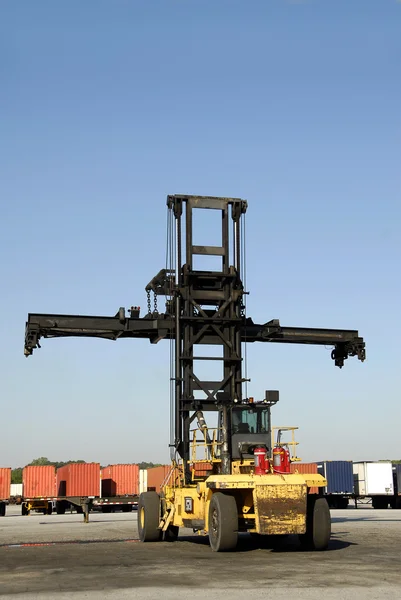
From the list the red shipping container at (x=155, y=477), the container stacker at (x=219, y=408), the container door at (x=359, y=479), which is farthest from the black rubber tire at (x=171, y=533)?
the container door at (x=359, y=479)

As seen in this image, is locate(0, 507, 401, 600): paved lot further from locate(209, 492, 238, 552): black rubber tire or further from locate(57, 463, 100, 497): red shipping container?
locate(57, 463, 100, 497): red shipping container

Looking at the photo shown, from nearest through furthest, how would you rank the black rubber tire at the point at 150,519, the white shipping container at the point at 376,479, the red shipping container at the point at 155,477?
1. the black rubber tire at the point at 150,519
2. the red shipping container at the point at 155,477
3. the white shipping container at the point at 376,479

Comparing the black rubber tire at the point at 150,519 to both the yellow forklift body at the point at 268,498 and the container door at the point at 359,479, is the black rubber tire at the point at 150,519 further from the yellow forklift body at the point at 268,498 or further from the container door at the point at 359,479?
the container door at the point at 359,479

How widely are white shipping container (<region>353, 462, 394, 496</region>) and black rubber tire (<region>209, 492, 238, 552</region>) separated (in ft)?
124

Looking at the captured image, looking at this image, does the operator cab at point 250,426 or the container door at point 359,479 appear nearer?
the operator cab at point 250,426

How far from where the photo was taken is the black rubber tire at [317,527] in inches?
728

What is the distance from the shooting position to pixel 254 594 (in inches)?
453

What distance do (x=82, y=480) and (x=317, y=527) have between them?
3318 cm

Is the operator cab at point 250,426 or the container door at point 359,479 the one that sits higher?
the operator cab at point 250,426

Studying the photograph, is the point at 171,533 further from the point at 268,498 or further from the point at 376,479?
the point at 376,479

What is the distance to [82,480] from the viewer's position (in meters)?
49.6

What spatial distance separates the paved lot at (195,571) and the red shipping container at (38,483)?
28.7 m

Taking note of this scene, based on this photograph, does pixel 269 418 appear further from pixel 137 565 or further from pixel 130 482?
pixel 130 482

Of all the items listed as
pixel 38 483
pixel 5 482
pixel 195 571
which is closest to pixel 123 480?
pixel 38 483
